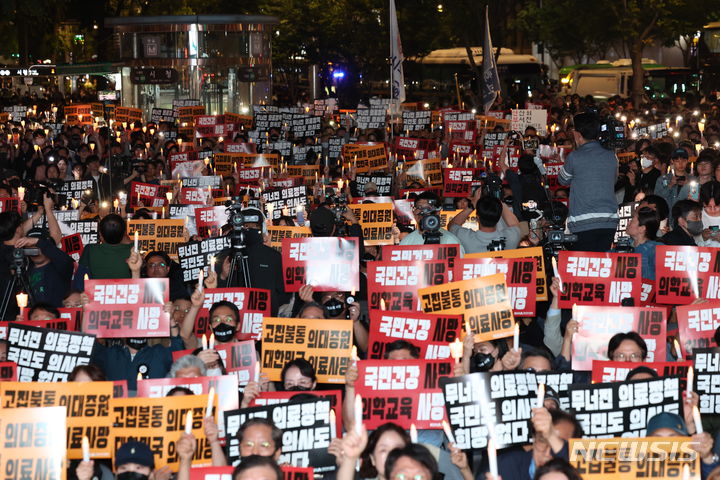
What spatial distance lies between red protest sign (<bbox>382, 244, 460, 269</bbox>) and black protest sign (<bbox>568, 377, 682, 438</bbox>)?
3757mm

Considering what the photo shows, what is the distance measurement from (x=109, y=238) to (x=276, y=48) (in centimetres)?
4925

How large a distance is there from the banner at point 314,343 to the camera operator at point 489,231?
2.52m

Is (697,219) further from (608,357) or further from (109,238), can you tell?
(109,238)

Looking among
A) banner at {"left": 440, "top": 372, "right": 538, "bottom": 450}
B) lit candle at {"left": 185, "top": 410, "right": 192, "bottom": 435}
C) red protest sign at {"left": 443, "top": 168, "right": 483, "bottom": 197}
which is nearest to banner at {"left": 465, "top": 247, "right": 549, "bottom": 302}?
banner at {"left": 440, "top": 372, "right": 538, "bottom": 450}

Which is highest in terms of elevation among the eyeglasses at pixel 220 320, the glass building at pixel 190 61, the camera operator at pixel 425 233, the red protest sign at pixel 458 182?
the glass building at pixel 190 61

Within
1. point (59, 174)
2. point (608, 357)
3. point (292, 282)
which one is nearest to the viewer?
point (608, 357)

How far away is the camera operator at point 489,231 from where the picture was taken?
38.5ft

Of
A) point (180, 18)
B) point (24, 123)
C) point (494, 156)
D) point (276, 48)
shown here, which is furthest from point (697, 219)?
point (276, 48)

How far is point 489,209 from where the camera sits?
1175 centimetres

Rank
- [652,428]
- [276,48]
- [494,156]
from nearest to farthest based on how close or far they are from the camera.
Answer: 1. [652,428]
2. [494,156]
3. [276,48]

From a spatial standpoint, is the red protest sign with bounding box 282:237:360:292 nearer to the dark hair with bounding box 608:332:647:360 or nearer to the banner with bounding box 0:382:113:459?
the dark hair with bounding box 608:332:647:360

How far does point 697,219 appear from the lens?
12391mm

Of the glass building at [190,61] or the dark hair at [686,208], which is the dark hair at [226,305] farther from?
the glass building at [190,61]

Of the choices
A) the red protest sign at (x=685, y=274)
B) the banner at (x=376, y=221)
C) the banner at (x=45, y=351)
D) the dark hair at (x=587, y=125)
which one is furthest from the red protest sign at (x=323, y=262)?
the banner at (x=45, y=351)
